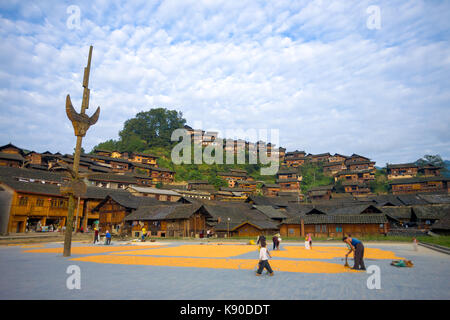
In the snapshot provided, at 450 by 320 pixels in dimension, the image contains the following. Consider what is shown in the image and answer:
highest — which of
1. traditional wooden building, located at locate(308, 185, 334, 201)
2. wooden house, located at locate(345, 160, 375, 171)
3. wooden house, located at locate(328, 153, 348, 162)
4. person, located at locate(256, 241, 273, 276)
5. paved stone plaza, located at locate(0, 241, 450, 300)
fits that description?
wooden house, located at locate(328, 153, 348, 162)

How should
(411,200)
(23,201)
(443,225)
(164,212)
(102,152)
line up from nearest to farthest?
(443,225), (23,201), (164,212), (411,200), (102,152)

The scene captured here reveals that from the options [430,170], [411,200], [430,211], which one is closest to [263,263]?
[430,211]

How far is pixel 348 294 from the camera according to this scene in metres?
7.02

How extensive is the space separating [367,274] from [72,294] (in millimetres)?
9571

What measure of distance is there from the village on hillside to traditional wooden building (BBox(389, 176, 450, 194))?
188mm

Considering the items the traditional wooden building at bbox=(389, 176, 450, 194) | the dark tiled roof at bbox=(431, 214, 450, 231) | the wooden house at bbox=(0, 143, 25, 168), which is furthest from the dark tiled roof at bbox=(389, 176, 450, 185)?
the wooden house at bbox=(0, 143, 25, 168)

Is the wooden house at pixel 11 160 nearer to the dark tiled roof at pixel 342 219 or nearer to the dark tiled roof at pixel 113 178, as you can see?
the dark tiled roof at pixel 113 178

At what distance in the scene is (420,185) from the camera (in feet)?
213

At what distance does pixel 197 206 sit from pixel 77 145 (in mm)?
25066

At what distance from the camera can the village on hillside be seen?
36000 millimetres

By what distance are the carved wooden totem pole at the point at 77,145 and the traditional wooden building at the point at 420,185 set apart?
71167 mm

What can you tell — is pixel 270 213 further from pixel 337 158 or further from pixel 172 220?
pixel 337 158

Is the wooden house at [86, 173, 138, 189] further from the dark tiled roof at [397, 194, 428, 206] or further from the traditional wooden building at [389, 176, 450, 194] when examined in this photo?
the traditional wooden building at [389, 176, 450, 194]
